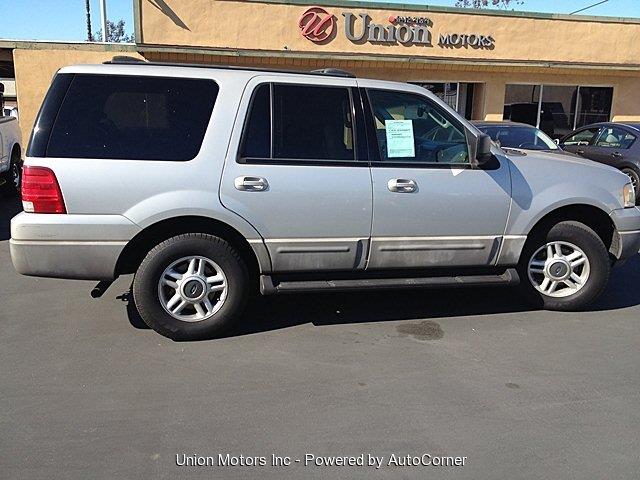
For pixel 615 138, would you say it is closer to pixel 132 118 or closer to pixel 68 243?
pixel 132 118

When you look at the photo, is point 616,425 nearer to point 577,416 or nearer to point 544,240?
point 577,416

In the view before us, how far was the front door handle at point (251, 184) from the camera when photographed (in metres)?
3.91

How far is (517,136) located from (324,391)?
6717 millimetres

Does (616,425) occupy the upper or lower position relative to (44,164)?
lower

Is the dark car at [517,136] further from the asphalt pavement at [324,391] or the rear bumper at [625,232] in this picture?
the asphalt pavement at [324,391]

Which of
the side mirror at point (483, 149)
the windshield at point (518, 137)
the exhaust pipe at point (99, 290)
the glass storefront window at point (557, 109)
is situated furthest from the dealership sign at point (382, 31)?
the exhaust pipe at point (99, 290)

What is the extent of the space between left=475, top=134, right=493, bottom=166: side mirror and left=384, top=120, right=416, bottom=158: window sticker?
0.51 m

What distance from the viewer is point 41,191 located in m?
3.71

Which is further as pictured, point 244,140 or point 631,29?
point 631,29

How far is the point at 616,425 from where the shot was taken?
3082mm

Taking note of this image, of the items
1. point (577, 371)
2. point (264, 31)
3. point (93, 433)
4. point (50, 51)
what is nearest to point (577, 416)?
point (577, 371)

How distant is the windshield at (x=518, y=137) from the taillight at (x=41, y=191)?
661 cm

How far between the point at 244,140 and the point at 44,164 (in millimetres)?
1370

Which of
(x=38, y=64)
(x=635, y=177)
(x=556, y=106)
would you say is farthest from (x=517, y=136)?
(x=38, y=64)
